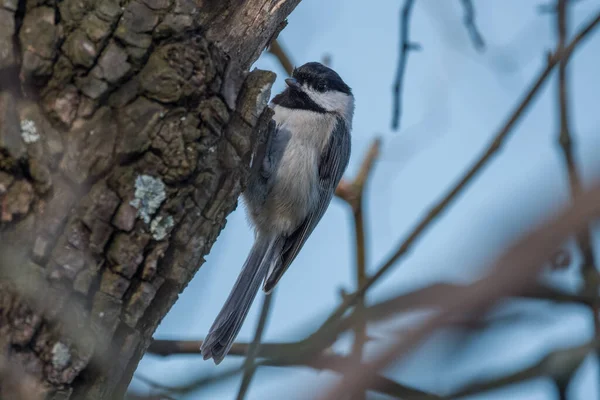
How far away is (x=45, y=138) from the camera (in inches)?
71.7

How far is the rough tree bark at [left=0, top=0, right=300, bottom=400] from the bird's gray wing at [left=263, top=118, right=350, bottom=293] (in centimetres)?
179

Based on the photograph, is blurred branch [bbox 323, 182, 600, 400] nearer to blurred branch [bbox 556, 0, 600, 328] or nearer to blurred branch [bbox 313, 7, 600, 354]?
blurred branch [bbox 556, 0, 600, 328]

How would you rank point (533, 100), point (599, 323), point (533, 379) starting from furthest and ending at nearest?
1. point (533, 100)
2. point (599, 323)
3. point (533, 379)

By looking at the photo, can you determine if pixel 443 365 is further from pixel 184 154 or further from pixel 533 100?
pixel 533 100

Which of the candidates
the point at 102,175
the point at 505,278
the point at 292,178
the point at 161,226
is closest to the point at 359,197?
the point at 292,178

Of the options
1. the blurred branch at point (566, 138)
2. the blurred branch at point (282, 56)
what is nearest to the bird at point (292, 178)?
the blurred branch at point (282, 56)

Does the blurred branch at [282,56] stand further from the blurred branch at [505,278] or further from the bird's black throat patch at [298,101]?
the blurred branch at [505,278]

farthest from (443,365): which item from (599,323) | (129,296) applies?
(129,296)

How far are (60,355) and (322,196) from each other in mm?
2356

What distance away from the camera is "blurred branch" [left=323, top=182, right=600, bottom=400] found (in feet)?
2.17

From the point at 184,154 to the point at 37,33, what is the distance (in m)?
0.51

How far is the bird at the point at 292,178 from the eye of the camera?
3740 millimetres

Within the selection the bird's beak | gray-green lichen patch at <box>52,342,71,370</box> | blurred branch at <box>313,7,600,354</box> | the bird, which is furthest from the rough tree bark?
the bird's beak

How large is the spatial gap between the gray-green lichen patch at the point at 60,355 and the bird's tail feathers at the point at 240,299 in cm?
120
